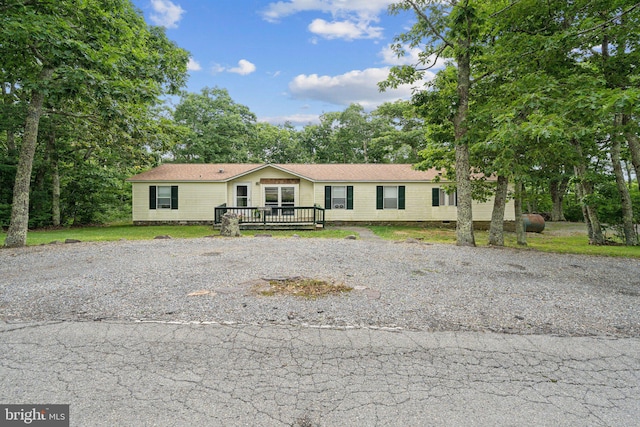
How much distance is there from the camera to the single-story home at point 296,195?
55.8 ft

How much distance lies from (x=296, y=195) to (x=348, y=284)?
41.1 ft

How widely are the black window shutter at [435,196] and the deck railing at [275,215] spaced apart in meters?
6.25

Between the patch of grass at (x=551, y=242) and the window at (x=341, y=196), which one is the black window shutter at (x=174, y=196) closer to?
the window at (x=341, y=196)

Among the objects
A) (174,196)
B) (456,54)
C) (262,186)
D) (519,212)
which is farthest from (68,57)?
(519,212)

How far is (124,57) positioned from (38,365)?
9.22 metres

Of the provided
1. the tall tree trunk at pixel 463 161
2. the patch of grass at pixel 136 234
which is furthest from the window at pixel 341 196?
the tall tree trunk at pixel 463 161

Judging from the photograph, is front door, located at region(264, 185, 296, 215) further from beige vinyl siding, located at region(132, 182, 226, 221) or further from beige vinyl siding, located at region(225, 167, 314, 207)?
beige vinyl siding, located at region(132, 182, 226, 221)

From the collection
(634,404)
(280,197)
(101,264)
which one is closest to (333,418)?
(634,404)

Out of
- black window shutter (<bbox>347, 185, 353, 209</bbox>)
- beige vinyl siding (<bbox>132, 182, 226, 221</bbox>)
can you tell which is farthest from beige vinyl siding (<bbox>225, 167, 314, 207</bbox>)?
black window shutter (<bbox>347, 185, 353, 209</bbox>)

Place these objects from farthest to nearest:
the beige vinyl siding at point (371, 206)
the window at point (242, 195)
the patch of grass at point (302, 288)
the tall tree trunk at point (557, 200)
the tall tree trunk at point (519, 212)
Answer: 1. the tall tree trunk at point (557, 200)
2. the beige vinyl siding at point (371, 206)
3. the window at point (242, 195)
4. the tall tree trunk at point (519, 212)
5. the patch of grass at point (302, 288)

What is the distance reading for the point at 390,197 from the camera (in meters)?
17.6

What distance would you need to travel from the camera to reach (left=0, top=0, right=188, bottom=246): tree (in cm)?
713

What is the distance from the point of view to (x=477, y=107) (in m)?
9.38

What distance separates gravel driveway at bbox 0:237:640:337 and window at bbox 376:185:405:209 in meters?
9.61
